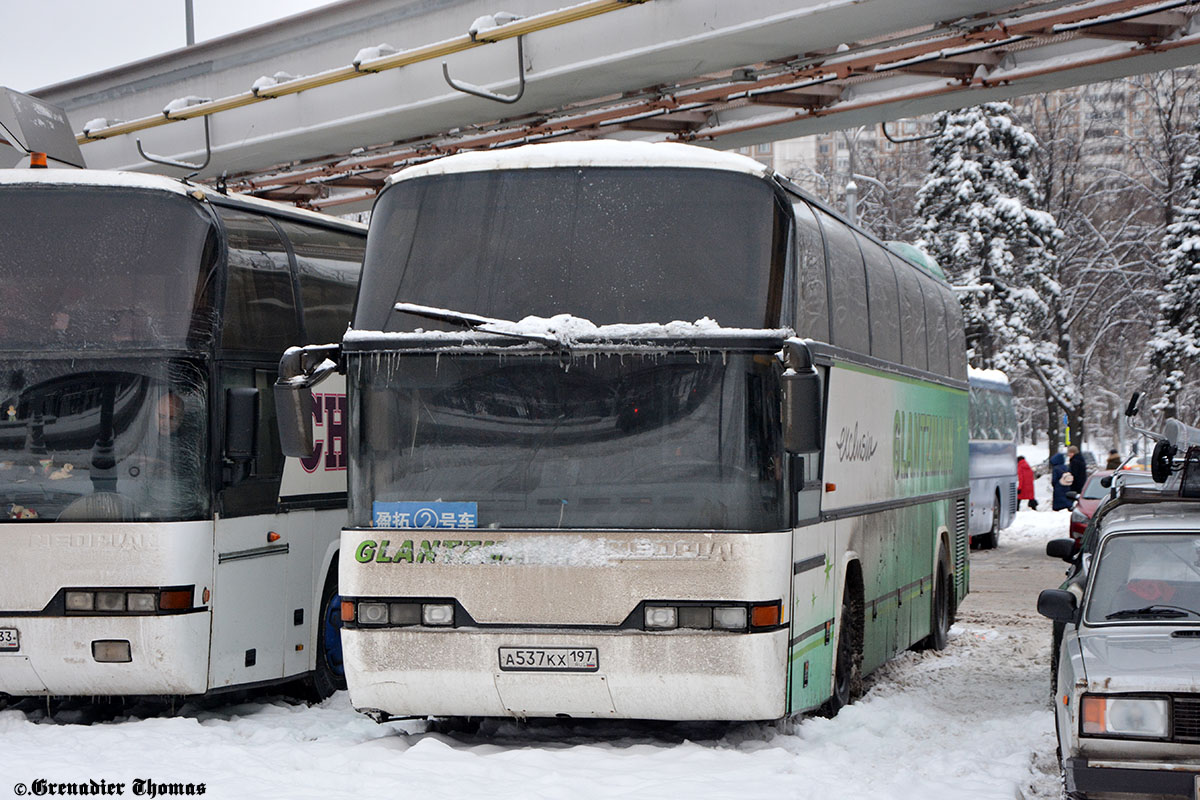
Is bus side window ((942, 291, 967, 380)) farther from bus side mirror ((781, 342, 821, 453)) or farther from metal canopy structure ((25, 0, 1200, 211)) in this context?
bus side mirror ((781, 342, 821, 453))

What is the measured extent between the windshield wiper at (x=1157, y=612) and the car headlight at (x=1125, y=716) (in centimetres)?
100

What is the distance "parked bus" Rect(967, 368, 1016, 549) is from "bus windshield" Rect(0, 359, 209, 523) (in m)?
21.8

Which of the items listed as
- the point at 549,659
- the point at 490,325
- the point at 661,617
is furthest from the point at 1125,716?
the point at 490,325

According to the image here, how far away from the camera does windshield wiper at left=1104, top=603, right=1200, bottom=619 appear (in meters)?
8.04

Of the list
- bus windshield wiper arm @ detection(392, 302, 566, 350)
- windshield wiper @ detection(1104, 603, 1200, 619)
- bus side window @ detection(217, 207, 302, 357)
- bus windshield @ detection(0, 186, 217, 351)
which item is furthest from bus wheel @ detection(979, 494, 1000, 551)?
bus windshield wiper arm @ detection(392, 302, 566, 350)

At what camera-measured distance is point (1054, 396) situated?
50781 mm

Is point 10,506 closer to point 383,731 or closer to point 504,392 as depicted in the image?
point 383,731

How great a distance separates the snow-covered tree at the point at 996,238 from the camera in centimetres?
5016

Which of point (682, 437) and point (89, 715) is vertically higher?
point (682, 437)

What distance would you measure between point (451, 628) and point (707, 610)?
1.37 metres

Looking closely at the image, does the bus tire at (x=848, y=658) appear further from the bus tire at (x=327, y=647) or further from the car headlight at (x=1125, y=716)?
the bus tire at (x=327, y=647)

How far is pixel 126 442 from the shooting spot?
996 centimetres

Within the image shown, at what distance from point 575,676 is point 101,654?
3.07m

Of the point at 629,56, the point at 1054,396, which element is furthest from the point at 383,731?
the point at 1054,396
